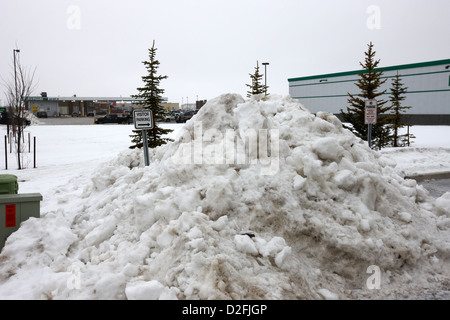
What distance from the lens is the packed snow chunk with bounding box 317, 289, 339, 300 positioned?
12.5ft

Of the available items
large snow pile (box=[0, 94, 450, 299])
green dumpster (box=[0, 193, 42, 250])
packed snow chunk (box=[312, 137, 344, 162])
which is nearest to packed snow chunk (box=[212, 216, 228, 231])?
large snow pile (box=[0, 94, 450, 299])

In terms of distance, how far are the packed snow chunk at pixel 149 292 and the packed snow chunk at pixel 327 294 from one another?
174 centimetres

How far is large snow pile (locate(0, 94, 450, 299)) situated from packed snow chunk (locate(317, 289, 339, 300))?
0.05 meters

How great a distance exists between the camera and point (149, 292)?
3.40 metres

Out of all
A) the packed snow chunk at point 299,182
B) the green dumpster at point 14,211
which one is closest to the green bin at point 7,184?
the green dumpster at point 14,211

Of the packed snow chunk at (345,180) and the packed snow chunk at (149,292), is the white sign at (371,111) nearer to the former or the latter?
the packed snow chunk at (345,180)

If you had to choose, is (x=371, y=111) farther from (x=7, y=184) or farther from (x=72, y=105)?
(x=72, y=105)

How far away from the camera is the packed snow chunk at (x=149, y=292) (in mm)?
3396

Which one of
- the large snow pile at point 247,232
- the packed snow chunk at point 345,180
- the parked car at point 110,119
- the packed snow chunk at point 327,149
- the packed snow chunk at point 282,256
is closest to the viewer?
the large snow pile at point 247,232

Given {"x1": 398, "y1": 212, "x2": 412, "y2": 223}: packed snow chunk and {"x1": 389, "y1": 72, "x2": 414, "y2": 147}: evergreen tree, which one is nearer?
{"x1": 398, "y1": 212, "x2": 412, "y2": 223}: packed snow chunk

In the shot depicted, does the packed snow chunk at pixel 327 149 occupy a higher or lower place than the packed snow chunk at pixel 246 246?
higher

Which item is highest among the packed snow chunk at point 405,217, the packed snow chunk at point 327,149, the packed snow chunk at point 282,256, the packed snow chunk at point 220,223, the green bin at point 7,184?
the packed snow chunk at point 327,149

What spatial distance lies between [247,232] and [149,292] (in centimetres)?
152

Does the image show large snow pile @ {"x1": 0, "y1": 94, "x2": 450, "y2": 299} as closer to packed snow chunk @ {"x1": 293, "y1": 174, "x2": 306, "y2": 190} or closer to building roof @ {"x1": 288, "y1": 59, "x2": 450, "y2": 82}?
packed snow chunk @ {"x1": 293, "y1": 174, "x2": 306, "y2": 190}
